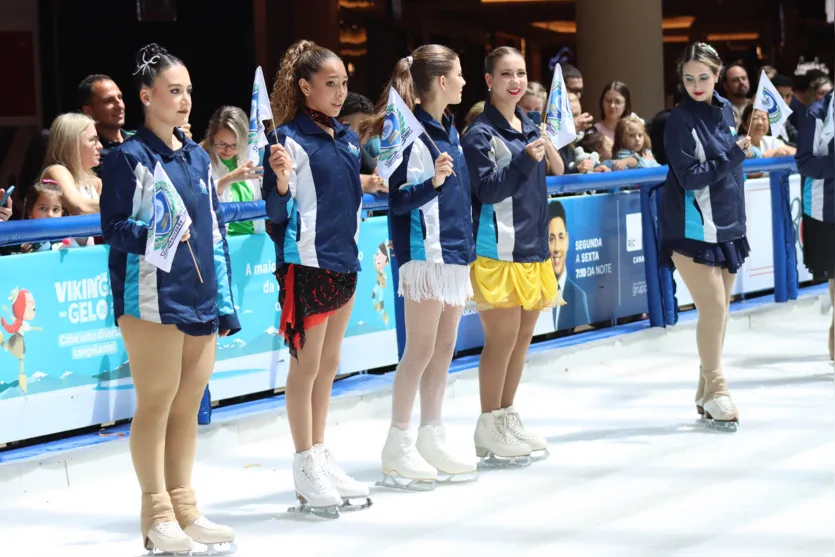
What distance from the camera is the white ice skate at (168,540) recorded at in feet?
13.4

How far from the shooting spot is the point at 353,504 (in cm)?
474

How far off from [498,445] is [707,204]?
1451mm

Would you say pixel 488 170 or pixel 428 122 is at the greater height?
pixel 428 122

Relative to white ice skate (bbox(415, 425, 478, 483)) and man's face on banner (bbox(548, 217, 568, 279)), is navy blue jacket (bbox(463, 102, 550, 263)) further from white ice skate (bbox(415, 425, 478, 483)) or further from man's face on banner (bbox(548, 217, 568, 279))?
man's face on banner (bbox(548, 217, 568, 279))

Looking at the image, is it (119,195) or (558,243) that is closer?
(119,195)

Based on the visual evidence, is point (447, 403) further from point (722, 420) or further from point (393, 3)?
point (393, 3)

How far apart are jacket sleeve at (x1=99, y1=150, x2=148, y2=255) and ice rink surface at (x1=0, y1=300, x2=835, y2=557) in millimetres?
1096

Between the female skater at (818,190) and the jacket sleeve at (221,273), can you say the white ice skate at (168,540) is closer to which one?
the jacket sleeve at (221,273)

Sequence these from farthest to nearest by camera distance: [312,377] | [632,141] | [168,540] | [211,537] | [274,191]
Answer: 1. [632,141]
2. [312,377]
3. [274,191]
4. [211,537]
5. [168,540]

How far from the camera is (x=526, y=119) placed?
5316 mm

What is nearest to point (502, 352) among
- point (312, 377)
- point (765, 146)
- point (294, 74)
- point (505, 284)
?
point (505, 284)

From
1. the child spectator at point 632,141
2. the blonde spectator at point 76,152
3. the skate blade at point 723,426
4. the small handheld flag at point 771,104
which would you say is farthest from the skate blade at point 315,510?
the child spectator at point 632,141

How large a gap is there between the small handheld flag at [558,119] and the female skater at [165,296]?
1.65m

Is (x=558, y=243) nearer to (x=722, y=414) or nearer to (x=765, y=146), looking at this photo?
(x=722, y=414)
